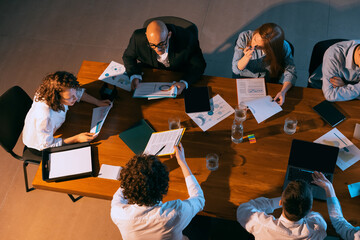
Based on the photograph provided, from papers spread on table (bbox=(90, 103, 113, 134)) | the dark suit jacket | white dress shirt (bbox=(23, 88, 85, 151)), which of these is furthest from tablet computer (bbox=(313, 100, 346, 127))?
white dress shirt (bbox=(23, 88, 85, 151))

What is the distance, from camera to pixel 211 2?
4.27 meters

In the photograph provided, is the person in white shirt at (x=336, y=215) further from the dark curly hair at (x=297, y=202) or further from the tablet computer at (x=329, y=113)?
the tablet computer at (x=329, y=113)

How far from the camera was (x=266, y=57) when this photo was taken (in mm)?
2455

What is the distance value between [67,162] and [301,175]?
5.50 ft

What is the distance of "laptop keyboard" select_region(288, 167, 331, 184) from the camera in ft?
6.38

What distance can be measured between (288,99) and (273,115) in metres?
0.21

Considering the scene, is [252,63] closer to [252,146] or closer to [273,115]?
[273,115]

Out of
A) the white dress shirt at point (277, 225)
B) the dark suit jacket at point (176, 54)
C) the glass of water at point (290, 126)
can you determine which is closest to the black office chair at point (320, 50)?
the glass of water at point (290, 126)

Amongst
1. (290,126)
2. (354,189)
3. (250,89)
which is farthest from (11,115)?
(354,189)

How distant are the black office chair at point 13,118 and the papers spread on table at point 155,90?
1017 millimetres

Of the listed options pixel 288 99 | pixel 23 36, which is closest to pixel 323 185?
pixel 288 99

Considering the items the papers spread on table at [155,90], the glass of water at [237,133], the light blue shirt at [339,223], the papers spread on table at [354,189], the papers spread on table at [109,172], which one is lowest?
the light blue shirt at [339,223]

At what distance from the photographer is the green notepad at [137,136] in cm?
216

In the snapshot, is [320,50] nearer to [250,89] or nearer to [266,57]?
[266,57]
